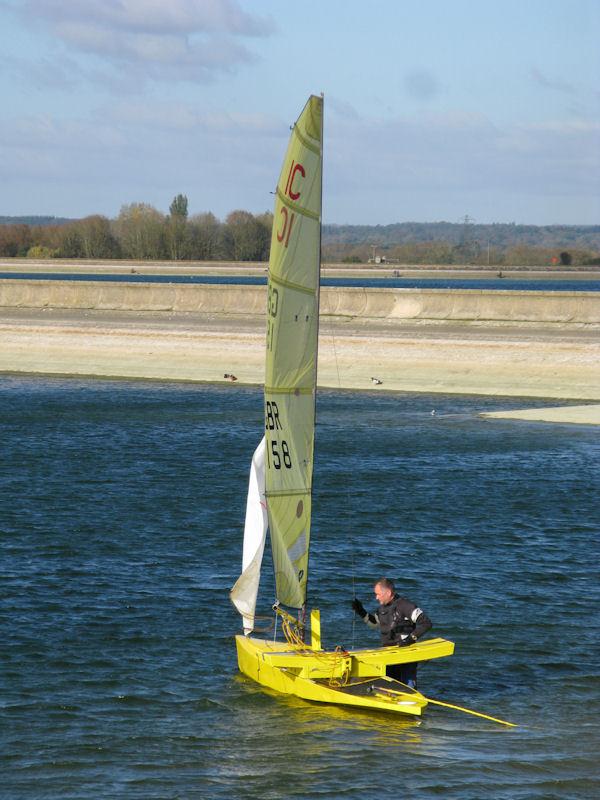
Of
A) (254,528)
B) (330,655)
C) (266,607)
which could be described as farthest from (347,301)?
(330,655)

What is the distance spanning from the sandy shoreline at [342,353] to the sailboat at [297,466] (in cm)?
3240

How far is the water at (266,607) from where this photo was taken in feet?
54.9

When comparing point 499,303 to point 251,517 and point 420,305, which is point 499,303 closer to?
point 420,305

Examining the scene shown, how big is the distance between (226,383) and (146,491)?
97.1 ft

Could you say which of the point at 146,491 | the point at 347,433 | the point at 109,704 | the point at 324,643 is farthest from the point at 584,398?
the point at 109,704

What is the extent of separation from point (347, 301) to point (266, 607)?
54.6 meters

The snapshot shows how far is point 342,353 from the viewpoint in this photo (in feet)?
221

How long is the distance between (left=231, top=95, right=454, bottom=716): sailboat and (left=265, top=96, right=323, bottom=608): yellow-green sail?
14mm

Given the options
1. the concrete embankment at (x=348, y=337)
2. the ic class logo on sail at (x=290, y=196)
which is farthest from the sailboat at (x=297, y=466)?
the concrete embankment at (x=348, y=337)

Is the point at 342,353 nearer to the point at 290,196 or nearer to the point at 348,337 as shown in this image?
the point at 348,337

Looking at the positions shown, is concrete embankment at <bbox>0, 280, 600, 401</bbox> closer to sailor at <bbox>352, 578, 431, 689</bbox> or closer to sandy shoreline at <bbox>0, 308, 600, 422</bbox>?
sandy shoreline at <bbox>0, 308, 600, 422</bbox>

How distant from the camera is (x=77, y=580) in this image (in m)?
25.7

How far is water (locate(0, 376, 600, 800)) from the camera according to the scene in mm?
16734

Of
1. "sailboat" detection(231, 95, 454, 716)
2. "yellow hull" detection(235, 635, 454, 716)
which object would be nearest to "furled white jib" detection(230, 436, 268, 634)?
"sailboat" detection(231, 95, 454, 716)
